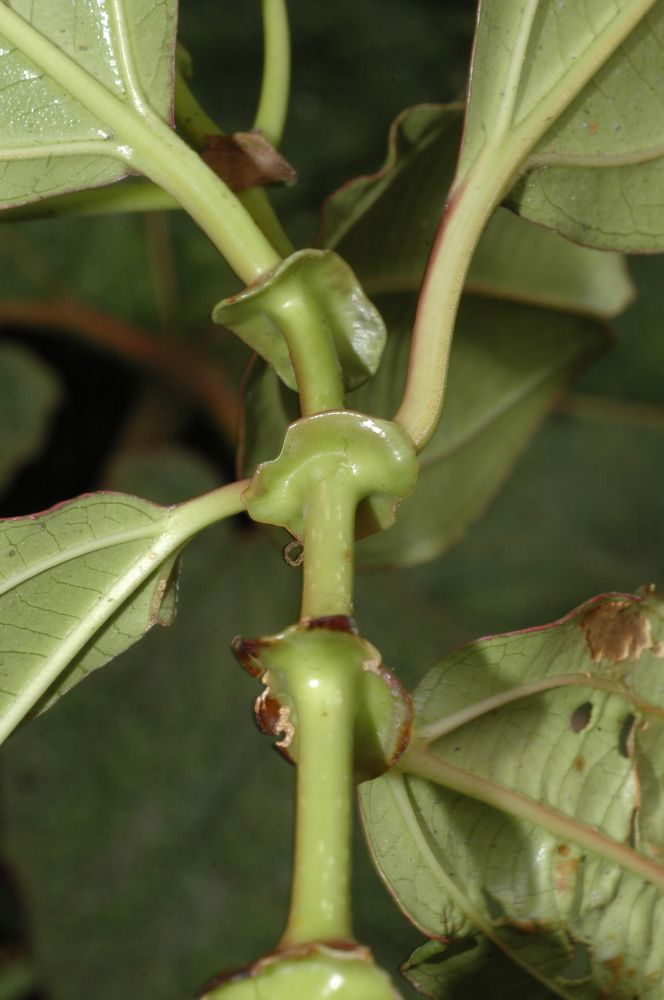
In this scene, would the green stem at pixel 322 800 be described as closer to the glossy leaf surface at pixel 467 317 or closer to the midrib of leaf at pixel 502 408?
the glossy leaf surface at pixel 467 317

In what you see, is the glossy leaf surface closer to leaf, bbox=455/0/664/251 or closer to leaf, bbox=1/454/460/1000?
leaf, bbox=455/0/664/251

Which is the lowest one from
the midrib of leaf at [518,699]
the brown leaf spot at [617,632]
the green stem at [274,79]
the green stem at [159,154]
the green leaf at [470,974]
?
the green leaf at [470,974]

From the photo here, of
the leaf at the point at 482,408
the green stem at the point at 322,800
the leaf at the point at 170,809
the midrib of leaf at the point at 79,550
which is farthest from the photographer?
the leaf at the point at 170,809

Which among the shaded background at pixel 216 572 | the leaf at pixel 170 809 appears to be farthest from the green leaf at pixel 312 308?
the leaf at pixel 170 809

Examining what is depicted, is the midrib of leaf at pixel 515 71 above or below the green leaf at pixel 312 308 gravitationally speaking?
above

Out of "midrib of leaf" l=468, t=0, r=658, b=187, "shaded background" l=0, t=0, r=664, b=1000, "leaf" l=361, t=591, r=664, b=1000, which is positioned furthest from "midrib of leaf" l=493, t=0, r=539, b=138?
"shaded background" l=0, t=0, r=664, b=1000

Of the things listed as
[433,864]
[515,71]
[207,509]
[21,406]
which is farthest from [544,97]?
[21,406]

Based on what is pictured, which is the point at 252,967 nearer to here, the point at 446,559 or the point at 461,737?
the point at 461,737
